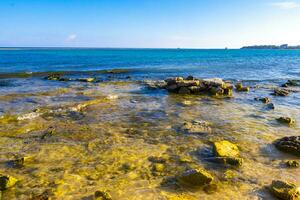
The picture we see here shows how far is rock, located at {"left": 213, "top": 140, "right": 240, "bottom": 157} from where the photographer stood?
1227 cm

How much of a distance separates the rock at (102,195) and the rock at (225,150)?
5130 mm

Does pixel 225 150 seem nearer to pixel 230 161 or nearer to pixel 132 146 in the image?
pixel 230 161

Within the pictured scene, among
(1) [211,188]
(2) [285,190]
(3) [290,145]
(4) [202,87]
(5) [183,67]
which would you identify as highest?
(4) [202,87]

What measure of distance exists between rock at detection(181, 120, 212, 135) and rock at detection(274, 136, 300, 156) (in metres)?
3.66

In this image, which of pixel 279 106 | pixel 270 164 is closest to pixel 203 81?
pixel 279 106

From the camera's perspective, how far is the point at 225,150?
12.6 meters

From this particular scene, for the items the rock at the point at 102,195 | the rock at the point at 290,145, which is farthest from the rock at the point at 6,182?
the rock at the point at 290,145

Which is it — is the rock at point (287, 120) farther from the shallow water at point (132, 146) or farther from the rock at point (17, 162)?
the rock at point (17, 162)

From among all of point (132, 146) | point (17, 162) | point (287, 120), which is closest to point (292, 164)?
point (132, 146)

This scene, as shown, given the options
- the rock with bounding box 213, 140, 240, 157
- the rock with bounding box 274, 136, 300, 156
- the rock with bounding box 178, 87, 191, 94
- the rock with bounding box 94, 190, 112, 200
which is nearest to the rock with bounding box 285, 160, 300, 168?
the rock with bounding box 274, 136, 300, 156

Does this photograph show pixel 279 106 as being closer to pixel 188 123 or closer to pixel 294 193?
pixel 188 123

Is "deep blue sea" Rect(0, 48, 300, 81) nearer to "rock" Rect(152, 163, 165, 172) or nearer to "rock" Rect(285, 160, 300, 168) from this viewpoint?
"rock" Rect(285, 160, 300, 168)

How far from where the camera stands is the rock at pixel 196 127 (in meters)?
16.0

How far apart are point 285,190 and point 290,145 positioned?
4541 mm
